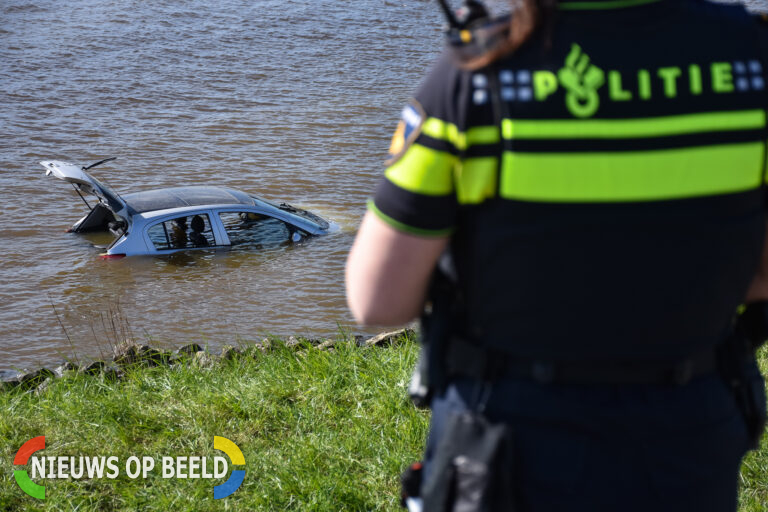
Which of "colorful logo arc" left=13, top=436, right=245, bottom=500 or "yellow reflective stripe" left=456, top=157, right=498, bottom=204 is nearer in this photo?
"yellow reflective stripe" left=456, top=157, right=498, bottom=204

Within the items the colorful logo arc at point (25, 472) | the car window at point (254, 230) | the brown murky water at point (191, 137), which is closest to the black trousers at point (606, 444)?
the colorful logo arc at point (25, 472)

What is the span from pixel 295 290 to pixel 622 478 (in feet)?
33.7

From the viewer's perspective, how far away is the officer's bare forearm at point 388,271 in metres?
1.52

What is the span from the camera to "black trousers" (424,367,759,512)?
1566mm

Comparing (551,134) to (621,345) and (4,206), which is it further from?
(4,206)

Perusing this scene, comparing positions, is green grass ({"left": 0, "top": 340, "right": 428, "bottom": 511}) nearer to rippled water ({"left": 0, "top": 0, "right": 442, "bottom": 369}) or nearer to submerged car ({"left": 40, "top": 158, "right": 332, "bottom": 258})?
rippled water ({"left": 0, "top": 0, "right": 442, "bottom": 369})

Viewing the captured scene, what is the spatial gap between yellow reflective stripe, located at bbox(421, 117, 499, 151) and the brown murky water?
7.18 metres

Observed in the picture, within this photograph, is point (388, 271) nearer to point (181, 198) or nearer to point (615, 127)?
point (615, 127)

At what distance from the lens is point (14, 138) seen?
18.1 meters

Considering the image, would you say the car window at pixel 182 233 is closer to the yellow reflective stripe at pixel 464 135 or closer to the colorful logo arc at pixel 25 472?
the colorful logo arc at pixel 25 472

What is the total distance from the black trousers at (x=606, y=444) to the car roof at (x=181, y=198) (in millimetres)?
10818

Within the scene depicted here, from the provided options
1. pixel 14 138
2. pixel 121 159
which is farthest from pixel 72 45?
pixel 121 159

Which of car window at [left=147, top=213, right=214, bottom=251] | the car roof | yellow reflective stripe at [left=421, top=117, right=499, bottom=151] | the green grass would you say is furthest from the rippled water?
yellow reflective stripe at [left=421, top=117, right=499, bottom=151]

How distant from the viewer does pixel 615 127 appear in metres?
1.44
